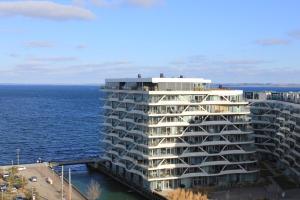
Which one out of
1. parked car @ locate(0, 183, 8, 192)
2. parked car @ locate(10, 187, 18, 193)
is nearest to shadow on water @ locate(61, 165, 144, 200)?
parked car @ locate(10, 187, 18, 193)

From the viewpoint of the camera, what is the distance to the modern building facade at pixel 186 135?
109 meters

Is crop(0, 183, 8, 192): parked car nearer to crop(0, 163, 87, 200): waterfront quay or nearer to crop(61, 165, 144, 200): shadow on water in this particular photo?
crop(0, 163, 87, 200): waterfront quay

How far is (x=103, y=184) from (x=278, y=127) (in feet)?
157

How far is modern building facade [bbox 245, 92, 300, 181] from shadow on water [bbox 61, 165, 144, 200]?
38.3m

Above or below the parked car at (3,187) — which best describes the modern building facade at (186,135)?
above

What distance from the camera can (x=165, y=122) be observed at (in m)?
109

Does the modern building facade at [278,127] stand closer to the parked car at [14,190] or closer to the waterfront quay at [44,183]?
the waterfront quay at [44,183]

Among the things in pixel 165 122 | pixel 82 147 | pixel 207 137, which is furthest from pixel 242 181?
pixel 82 147

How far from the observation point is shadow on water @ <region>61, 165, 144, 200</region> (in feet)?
370

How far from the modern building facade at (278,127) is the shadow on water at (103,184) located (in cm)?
3826

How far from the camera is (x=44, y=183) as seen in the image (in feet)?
375

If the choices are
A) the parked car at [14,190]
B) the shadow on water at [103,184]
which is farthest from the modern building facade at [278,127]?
the parked car at [14,190]

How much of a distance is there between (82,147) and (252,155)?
7901 centimetres

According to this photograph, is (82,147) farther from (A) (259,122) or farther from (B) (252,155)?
(B) (252,155)
